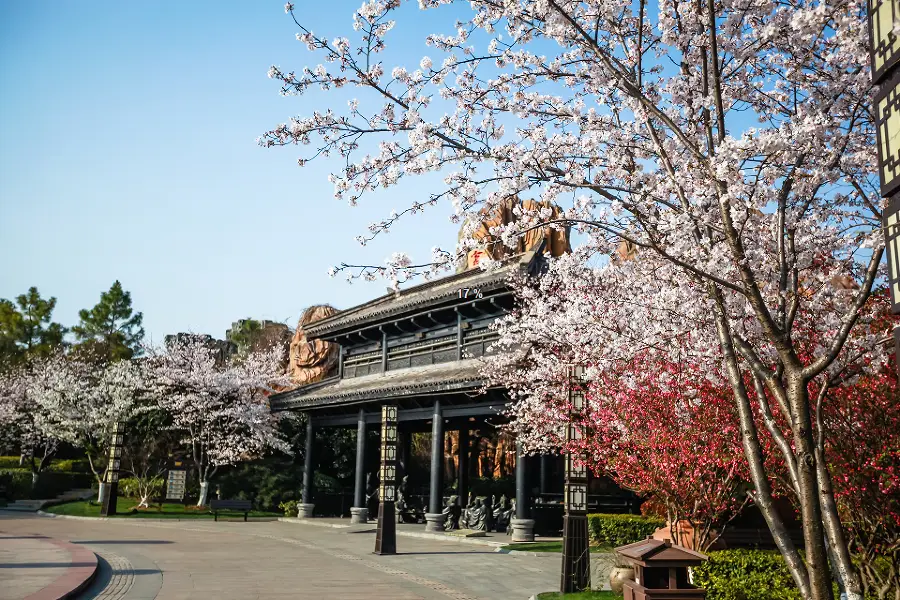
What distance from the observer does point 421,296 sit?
25859 mm

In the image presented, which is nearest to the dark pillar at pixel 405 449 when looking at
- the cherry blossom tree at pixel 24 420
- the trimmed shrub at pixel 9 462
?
the cherry blossom tree at pixel 24 420

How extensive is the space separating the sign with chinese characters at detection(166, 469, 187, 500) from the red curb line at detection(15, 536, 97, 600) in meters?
16.7

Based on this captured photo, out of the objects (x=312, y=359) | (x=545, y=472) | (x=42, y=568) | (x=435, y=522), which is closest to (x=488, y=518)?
(x=435, y=522)

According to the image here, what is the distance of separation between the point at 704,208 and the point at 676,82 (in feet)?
5.88

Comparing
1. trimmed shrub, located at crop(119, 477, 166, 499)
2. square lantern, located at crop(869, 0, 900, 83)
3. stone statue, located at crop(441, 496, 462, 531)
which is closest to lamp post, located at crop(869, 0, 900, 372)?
square lantern, located at crop(869, 0, 900, 83)

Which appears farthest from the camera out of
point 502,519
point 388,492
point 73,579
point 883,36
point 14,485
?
point 14,485

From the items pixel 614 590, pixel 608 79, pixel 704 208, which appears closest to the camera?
pixel 704 208

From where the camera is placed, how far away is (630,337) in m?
11.5

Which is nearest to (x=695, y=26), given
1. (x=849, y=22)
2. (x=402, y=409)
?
(x=849, y=22)

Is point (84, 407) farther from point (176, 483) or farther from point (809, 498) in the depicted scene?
point (809, 498)

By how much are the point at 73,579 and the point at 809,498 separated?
10750 millimetres

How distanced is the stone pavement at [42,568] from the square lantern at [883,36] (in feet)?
35.5

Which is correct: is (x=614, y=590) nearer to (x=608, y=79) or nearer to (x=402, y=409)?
(x=608, y=79)

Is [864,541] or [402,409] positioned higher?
[402,409]
